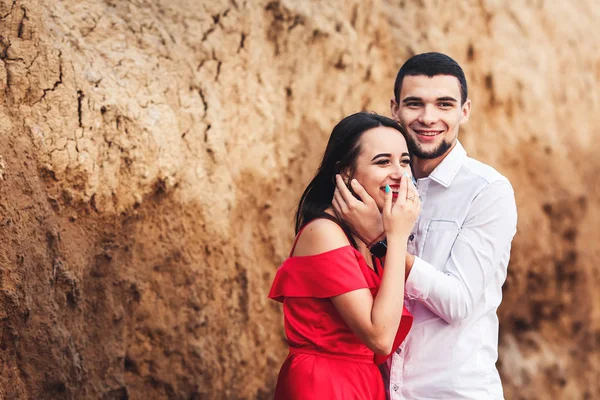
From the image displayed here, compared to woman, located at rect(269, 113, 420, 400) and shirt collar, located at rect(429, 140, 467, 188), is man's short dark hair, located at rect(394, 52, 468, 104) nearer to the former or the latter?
shirt collar, located at rect(429, 140, 467, 188)

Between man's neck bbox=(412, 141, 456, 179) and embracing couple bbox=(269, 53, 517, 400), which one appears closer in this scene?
embracing couple bbox=(269, 53, 517, 400)

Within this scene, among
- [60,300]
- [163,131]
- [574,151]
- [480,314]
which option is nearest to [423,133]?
[480,314]

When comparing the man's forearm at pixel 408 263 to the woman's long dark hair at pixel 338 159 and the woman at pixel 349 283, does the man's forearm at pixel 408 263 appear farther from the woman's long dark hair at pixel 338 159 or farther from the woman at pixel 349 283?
the woman's long dark hair at pixel 338 159

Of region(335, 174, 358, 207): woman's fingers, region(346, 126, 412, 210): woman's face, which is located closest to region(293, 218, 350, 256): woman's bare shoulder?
region(335, 174, 358, 207): woman's fingers

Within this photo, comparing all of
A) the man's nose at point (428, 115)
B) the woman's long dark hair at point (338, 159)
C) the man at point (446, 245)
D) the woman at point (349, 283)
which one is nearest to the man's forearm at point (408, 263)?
the man at point (446, 245)

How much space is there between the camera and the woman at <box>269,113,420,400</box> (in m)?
2.68

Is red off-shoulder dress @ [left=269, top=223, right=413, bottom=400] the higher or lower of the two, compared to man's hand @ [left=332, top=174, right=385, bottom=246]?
lower

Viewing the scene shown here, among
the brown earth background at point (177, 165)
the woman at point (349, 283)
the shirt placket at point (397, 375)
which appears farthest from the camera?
the brown earth background at point (177, 165)

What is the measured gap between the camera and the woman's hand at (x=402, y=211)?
109 inches

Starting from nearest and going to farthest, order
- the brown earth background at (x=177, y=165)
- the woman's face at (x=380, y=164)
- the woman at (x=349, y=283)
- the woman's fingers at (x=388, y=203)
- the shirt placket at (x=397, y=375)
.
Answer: the woman at (x=349, y=283) → the woman's fingers at (x=388, y=203) → the woman's face at (x=380, y=164) → the shirt placket at (x=397, y=375) → the brown earth background at (x=177, y=165)

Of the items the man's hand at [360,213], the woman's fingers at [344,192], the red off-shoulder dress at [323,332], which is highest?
the woman's fingers at [344,192]

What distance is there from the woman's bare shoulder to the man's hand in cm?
7

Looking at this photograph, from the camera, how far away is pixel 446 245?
120 inches

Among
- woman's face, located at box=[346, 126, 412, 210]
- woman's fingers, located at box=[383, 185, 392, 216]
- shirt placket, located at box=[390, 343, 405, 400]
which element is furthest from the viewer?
shirt placket, located at box=[390, 343, 405, 400]
